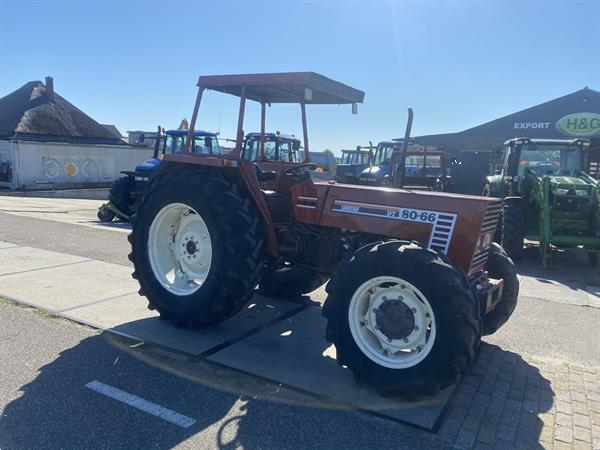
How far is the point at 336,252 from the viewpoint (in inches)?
189

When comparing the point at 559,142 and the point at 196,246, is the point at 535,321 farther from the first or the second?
the point at 559,142

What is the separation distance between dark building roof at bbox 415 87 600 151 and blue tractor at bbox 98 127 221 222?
49.1ft

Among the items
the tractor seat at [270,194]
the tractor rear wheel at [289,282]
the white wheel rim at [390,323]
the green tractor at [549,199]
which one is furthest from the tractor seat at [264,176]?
the green tractor at [549,199]

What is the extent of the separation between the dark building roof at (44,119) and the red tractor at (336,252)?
27.6 metres

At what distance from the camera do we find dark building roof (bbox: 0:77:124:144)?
2938 cm

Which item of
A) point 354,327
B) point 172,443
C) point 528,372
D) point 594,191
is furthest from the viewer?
point 594,191

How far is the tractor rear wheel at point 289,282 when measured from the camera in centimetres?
581

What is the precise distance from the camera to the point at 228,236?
4.34m

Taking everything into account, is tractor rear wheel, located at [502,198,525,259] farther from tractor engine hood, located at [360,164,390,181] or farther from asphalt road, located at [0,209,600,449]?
tractor engine hood, located at [360,164,390,181]

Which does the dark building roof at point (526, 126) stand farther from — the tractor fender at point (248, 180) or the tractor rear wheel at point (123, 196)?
the tractor fender at point (248, 180)

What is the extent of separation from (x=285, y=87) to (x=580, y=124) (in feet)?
71.6

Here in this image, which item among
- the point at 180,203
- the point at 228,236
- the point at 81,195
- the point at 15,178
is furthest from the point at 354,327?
the point at 15,178

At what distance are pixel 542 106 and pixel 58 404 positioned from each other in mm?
24470

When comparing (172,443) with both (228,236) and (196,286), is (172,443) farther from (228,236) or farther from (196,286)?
(196,286)
